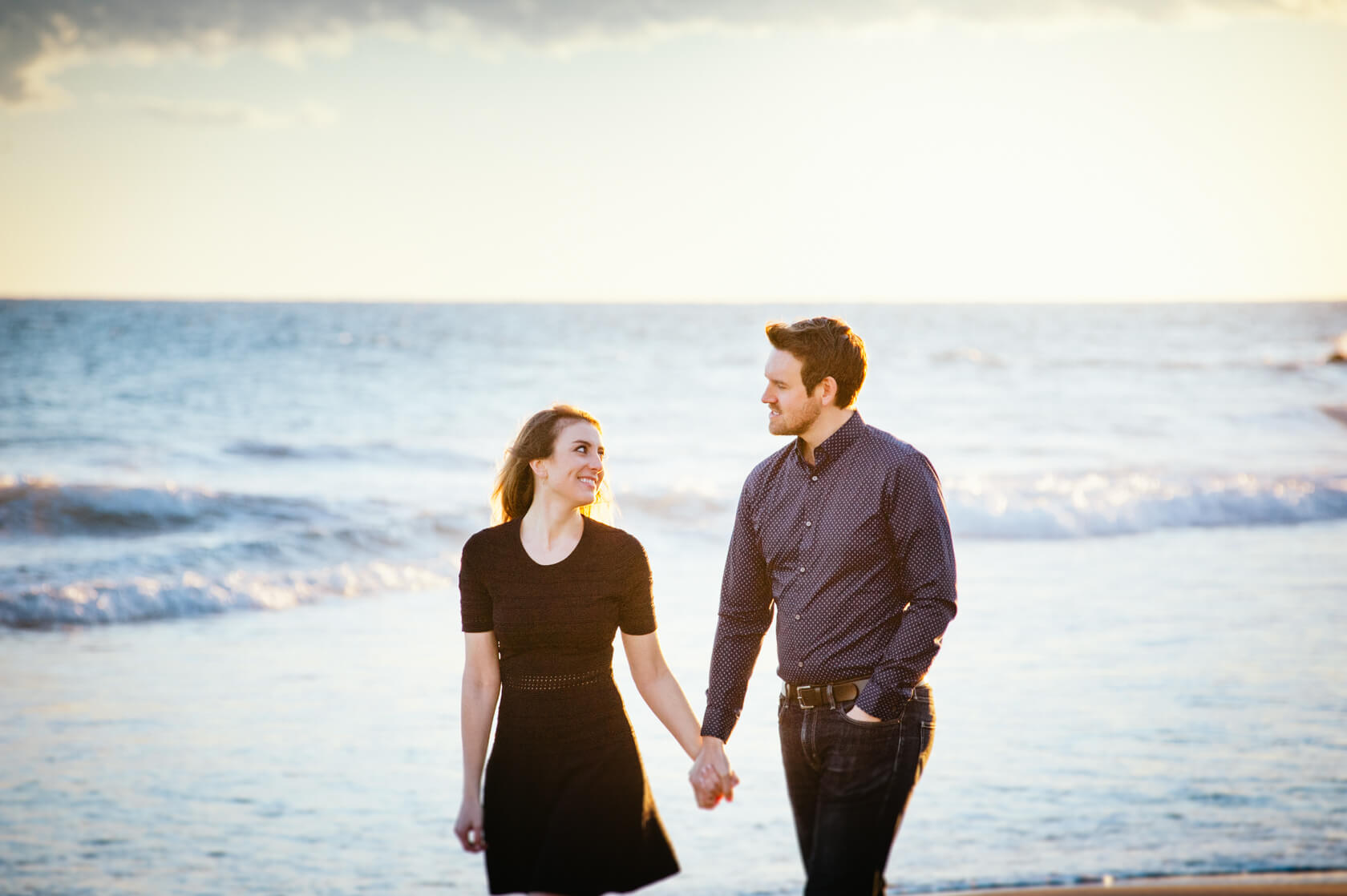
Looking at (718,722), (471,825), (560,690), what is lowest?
(471,825)

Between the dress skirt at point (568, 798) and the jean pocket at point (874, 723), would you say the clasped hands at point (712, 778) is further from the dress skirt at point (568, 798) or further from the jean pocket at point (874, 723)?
the jean pocket at point (874, 723)

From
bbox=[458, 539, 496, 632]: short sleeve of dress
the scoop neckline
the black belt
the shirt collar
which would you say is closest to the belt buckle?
the black belt

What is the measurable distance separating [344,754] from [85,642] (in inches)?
164

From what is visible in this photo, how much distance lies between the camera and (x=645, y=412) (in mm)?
28422

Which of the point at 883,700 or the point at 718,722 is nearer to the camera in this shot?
the point at 883,700

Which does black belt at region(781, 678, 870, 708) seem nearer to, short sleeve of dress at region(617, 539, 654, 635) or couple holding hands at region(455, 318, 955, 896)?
couple holding hands at region(455, 318, 955, 896)

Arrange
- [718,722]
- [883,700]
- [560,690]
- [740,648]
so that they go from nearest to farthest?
[883,700] → [560,690] → [718,722] → [740,648]

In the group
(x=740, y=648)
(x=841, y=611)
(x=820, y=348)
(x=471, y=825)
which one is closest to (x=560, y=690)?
(x=471, y=825)

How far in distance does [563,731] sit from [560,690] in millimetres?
104

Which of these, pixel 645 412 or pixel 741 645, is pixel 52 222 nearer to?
pixel 645 412

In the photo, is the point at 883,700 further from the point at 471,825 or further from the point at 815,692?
the point at 471,825

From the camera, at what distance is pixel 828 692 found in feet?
10.6

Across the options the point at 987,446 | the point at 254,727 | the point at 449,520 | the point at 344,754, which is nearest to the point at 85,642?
the point at 254,727

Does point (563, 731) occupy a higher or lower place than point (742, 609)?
lower
